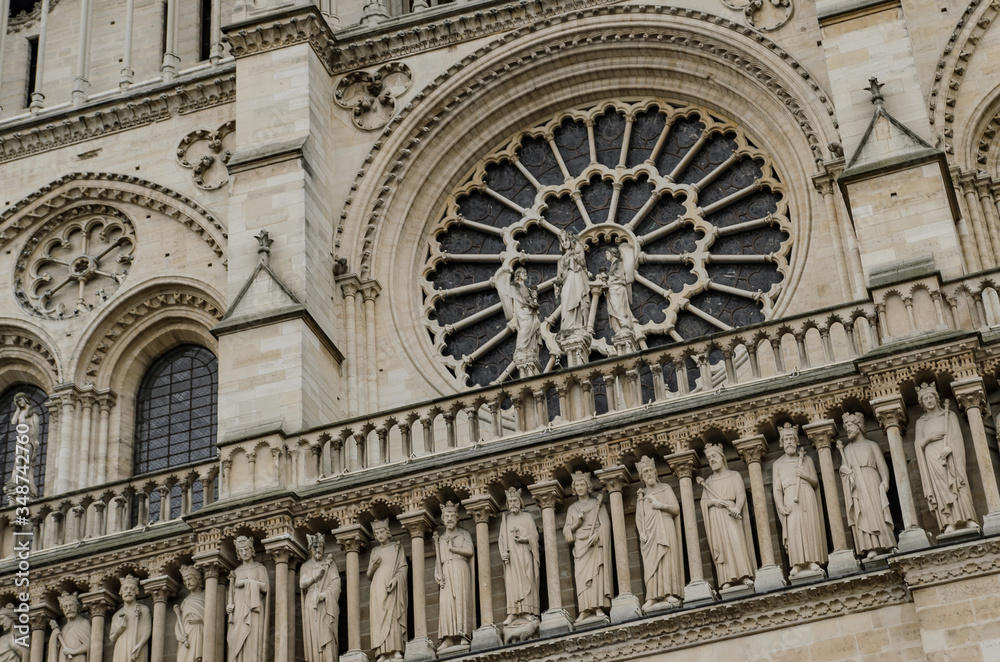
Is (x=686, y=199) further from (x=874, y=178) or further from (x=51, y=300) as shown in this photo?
(x=51, y=300)

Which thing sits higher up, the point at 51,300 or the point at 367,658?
the point at 51,300

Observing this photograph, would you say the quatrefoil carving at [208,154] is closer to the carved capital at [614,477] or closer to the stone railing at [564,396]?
the stone railing at [564,396]

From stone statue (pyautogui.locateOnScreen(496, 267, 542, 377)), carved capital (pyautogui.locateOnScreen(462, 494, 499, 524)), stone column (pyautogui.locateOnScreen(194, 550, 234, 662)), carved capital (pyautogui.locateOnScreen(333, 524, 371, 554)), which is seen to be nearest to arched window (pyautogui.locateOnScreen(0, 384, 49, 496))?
stone column (pyautogui.locateOnScreen(194, 550, 234, 662))

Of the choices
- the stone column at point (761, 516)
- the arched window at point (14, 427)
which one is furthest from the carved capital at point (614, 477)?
the arched window at point (14, 427)

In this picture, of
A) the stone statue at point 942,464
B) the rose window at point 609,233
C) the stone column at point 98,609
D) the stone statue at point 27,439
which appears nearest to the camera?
the stone statue at point 942,464

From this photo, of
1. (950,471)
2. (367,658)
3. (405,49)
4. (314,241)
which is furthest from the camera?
(405,49)

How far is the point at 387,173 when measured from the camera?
22.0 meters

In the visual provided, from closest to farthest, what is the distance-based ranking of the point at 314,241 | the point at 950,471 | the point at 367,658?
the point at 950,471
the point at 367,658
the point at 314,241

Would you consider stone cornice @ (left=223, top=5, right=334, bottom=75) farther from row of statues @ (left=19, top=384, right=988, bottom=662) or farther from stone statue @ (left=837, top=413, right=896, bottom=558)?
stone statue @ (left=837, top=413, right=896, bottom=558)

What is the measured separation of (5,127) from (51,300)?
2402 mm

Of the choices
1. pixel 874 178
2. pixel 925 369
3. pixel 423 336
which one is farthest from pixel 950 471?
pixel 423 336

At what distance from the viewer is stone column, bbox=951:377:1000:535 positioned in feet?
53.4

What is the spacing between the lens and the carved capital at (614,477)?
58.3 ft

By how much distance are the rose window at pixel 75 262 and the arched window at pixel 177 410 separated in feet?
4.03
